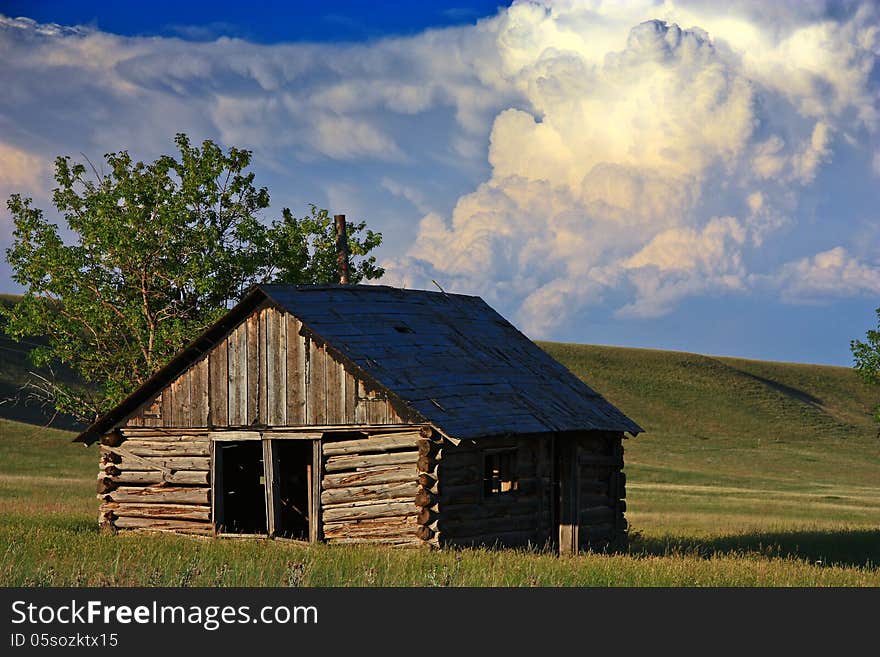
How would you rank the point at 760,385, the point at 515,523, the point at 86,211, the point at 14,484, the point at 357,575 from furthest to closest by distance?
1. the point at 760,385
2. the point at 14,484
3. the point at 86,211
4. the point at 515,523
5. the point at 357,575

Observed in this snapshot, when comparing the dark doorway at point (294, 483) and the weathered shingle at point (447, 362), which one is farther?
the dark doorway at point (294, 483)

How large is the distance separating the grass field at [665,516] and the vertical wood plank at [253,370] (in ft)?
8.69

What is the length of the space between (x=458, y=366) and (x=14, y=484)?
24.9 metres

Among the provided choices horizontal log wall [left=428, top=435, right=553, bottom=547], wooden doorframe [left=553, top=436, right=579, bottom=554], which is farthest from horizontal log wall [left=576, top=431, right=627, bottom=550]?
horizontal log wall [left=428, top=435, right=553, bottom=547]

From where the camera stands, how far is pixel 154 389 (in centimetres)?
2617

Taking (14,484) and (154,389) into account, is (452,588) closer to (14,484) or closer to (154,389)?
(154,389)

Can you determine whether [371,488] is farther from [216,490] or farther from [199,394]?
[199,394]

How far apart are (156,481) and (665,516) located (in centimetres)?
1950

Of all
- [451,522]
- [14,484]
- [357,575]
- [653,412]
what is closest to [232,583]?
[357,575]

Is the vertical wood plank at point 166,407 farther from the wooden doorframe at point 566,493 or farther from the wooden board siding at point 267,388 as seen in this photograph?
the wooden doorframe at point 566,493

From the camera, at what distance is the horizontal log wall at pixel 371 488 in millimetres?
22516

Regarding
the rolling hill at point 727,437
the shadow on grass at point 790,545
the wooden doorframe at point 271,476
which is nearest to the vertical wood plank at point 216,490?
the wooden doorframe at point 271,476

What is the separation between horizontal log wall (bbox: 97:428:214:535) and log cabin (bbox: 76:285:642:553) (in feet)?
0.11

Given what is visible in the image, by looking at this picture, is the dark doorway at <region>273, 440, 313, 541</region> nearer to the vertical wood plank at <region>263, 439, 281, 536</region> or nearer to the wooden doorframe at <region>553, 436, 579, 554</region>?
the vertical wood plank at <region>263, 439, 281, 536</region>
